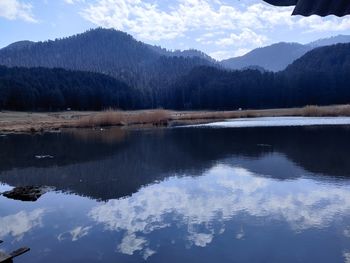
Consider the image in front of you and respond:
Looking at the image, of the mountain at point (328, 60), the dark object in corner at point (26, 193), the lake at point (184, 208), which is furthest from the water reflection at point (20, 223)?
the mountain at point (328, 60)

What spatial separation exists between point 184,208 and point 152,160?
11877 mm

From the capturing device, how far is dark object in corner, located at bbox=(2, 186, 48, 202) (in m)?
16.4

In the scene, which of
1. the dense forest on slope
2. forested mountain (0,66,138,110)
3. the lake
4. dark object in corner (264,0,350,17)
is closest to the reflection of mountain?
the lake

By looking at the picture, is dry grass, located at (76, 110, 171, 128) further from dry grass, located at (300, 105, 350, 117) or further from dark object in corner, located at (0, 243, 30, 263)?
dark object in corner, located at (0, 243, 30, 263)

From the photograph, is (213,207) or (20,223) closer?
(20,223)

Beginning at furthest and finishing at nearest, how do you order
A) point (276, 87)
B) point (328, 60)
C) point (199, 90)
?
point (328, 60) < point (199, 90) < point (276, 87)

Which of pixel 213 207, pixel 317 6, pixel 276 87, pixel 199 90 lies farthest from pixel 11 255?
pixel 199 90

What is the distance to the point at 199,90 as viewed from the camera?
138625 mm

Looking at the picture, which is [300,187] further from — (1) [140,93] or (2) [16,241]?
(1) [140,93]

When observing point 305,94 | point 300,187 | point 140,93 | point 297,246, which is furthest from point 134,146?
point 140,93

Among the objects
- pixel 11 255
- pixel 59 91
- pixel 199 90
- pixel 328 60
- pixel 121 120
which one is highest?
pixel 328 60

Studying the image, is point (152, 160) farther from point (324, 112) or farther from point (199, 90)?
point (199, 90)

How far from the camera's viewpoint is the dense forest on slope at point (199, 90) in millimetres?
109562

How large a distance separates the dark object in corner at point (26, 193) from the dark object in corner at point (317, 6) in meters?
14.2
